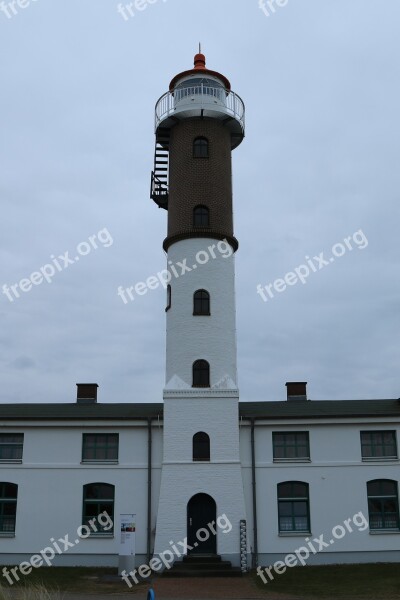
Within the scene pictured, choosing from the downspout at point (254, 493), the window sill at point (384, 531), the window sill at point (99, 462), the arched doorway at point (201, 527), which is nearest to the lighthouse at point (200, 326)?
the arched doorway at point (201, 527)

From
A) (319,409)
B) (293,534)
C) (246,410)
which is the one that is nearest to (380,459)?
(319,409)

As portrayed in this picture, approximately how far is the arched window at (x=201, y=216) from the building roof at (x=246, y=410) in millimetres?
8144

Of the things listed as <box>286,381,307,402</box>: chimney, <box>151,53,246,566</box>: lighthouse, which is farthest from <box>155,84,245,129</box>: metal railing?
<box>286,381,307,402</box>: chimney

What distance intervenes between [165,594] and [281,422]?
969 cm

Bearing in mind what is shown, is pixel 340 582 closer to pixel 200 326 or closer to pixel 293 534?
pixel 293 534

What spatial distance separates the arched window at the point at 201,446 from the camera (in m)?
24.9

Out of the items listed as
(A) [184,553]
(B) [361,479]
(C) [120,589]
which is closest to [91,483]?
(A) [184,553]

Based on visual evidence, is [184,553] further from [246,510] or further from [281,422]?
[281,422]

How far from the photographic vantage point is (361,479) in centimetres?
2606

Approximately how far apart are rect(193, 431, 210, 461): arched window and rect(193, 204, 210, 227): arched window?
8646 mm

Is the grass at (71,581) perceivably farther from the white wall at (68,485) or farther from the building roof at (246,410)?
the building roof at (246,410)

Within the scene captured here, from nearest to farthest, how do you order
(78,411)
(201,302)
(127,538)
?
1. (127,538)
2. (201,302)
3. (78,411)

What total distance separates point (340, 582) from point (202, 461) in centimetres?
667

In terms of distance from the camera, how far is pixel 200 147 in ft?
92.9
